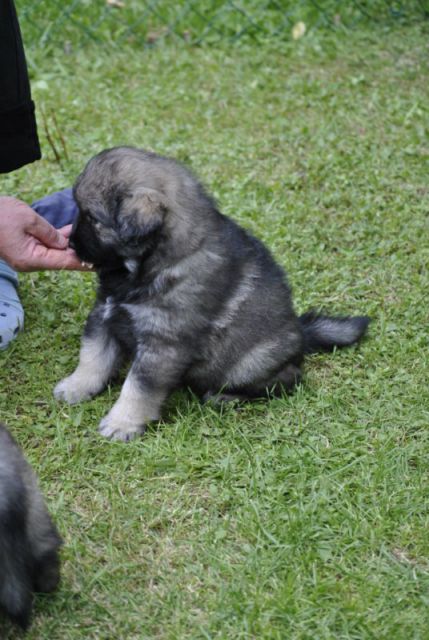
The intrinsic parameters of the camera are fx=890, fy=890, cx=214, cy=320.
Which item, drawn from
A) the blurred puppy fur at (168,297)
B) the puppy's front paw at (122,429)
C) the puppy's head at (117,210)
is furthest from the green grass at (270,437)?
the puppy's head at (117,210)

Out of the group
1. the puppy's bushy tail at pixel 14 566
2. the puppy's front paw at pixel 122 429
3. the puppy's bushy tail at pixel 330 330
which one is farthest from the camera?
the puppy's bushy tail at pixel 330 330

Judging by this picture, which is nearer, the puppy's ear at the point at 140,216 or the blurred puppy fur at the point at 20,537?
the blurred puppy fur at the point at 20,537

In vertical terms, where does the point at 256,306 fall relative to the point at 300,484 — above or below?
above

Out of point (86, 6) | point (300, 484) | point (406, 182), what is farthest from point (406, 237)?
point (86, 6)

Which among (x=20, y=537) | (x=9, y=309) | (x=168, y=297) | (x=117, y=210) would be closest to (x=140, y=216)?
(x=117, y=210)

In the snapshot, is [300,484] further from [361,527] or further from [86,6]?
[86,6]

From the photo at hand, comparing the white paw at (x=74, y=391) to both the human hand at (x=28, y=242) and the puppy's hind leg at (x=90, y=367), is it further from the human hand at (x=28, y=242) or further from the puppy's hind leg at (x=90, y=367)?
the human hand at (x=28, y=242)

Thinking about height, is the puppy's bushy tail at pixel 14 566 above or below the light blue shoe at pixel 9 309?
above

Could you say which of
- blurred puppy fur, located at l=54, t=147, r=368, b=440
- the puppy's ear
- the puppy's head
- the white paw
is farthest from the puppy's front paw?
the puppy's ear

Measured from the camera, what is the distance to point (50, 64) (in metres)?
7.24

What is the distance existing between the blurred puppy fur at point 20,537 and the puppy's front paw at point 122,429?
909mm

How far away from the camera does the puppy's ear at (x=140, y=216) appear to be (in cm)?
339

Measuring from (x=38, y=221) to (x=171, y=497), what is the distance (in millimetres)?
1412

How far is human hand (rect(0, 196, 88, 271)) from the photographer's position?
3951 mm
